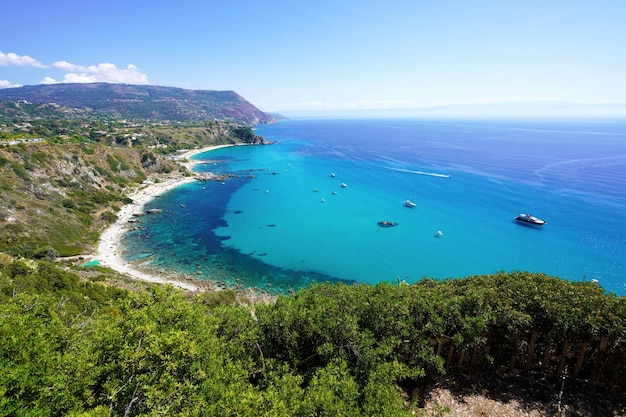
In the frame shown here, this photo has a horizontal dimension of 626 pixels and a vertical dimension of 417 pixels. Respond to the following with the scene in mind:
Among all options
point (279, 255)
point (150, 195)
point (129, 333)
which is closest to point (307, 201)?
point (279, 255)

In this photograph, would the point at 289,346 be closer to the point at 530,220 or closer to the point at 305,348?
the point at 305,348

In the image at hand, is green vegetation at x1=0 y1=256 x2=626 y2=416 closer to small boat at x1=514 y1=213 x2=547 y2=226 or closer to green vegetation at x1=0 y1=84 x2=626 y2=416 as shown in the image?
green vegetation at x1=0 y1=84 x2=626 y2=416

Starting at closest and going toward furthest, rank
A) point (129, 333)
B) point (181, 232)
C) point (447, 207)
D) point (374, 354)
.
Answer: point (129, 333) < point (374, 354) < point (181, 232) < point (447, 207)

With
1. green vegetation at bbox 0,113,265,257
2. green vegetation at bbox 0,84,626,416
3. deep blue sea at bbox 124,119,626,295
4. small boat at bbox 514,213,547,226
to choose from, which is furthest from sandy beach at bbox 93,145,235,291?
small boat at bbox 514,213,547,226

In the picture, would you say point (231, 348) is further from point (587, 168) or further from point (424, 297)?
point (587, 168)

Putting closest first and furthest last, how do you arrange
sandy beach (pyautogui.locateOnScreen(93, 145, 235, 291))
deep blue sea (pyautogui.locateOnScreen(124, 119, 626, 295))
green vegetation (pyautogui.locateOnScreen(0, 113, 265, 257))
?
1. sandy beach (pyautogui.locateOnScreen(93, 145, 235, 291))
2. green vegetation (pyautogui.locateOnScreen(0, 113, 265, 257))
3. deep blue sea (pyautogui.locateOnScreen(124, 119, 626, 295))

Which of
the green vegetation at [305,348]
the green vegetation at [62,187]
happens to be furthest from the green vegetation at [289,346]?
the green vegetation at [62,187]

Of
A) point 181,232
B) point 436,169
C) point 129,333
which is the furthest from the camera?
point 436,169
